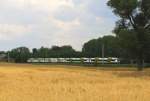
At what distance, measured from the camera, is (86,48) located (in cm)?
17525

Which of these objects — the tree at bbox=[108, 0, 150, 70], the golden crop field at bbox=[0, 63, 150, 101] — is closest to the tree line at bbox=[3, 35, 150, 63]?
Result: the tree at bbox=[108, 0, 150, 70]

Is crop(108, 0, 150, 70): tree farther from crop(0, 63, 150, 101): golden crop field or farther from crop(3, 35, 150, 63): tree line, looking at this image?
crop(0, 63, 150, 101): golden crop field

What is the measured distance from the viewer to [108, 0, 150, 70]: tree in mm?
61406

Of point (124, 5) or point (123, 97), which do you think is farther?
point (124, 5)

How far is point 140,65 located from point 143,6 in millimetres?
7634

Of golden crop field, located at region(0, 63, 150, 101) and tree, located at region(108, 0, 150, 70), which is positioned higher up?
tree, located at region(108, 0, 150, 70)

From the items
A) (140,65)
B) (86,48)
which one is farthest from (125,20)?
(86,48)

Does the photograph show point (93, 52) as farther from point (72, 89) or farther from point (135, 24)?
point (72, 89)

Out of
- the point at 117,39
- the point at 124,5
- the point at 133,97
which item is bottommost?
the point at 133,97

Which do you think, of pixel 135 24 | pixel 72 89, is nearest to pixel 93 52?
pixel 135 24

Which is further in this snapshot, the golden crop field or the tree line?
the tree line

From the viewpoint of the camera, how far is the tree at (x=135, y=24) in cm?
6141

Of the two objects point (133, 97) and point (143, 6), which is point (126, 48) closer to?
point (143, 6)

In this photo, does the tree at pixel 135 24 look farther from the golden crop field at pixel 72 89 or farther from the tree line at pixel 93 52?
the golden crop field at pixel 72 89
